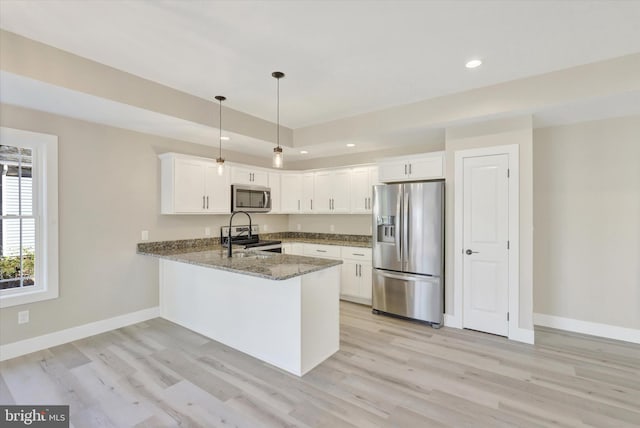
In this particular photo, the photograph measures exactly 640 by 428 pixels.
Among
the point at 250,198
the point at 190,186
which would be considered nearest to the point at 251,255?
the point at 190,186

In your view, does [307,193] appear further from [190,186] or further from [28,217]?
[28,217]

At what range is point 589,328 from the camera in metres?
3.52

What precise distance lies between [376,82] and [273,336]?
274 centimetres

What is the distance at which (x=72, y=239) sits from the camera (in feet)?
11.0

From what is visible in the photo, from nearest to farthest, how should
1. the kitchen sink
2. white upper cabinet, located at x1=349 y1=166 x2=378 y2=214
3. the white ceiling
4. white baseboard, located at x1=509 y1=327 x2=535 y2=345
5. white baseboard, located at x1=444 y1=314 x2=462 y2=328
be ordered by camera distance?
1. the white ceiling
2. white baseboard, located at x1=509 y1=327 x2=535 y2=345
3. the kitchen sink
4. white baseboard, located at x1=444 y1=314 x2=462 y2=328
5. white upper cabinet, located at x1=349 y1=166 x2=378 y2=214

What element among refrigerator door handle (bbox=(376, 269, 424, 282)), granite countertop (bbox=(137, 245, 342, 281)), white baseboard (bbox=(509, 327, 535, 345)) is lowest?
white baseboard (bbox=(509, 327, 535, 345))

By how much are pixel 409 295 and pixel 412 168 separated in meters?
1.69

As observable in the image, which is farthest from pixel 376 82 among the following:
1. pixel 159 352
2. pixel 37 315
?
pixel 37 315

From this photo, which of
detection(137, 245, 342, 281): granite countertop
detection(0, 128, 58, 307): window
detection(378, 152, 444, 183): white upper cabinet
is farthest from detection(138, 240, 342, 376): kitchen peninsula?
detection(378, 152, 444, 183): white upper cabinet

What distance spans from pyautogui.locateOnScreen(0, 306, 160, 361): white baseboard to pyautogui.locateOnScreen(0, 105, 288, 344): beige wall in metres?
0.05

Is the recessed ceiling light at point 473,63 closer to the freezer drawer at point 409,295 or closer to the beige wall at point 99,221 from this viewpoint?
the freezer drawer at point 409,295

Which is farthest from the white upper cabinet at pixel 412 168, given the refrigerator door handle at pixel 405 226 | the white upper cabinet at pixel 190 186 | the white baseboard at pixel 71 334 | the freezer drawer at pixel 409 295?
the white baseboard at pixel 71 334

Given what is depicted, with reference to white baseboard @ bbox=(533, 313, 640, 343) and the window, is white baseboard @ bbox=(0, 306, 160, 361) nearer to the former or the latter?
the window

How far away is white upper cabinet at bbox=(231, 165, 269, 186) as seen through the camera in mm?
4773
